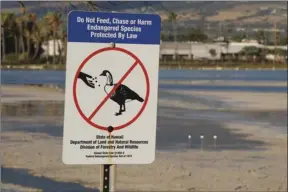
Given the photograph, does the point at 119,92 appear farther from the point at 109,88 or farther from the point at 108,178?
the point at 108,178

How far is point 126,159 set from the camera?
9.80 feet

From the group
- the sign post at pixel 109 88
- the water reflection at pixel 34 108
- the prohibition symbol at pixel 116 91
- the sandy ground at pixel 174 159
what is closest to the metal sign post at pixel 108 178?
the sign post at pixel 109 88

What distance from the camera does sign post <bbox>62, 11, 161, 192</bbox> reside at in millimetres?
2910

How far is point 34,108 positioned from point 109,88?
26.3 m

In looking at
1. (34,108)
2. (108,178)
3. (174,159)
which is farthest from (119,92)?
(34,108)

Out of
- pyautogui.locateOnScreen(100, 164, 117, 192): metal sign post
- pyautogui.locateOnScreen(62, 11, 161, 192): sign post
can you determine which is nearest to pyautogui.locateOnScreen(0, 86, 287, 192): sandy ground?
pyautogui.locateOnScreen(100, 164, 117, 192): metal sign post

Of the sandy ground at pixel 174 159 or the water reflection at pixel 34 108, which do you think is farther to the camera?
the water reflection at pixel 34 108

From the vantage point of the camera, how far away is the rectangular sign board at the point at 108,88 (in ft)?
9.55

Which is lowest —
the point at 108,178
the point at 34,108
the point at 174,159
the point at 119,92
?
the point at 174,159

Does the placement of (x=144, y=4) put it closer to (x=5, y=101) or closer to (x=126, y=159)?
(x=126, y=159)

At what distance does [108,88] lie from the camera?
9.62 feet

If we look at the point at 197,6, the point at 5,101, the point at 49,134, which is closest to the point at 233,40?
the point at 5,101

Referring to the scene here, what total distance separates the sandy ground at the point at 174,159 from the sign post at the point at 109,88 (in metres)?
5.77

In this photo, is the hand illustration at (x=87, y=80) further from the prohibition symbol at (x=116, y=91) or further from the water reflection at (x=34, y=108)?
the water reflection at (x=34, y=108)
